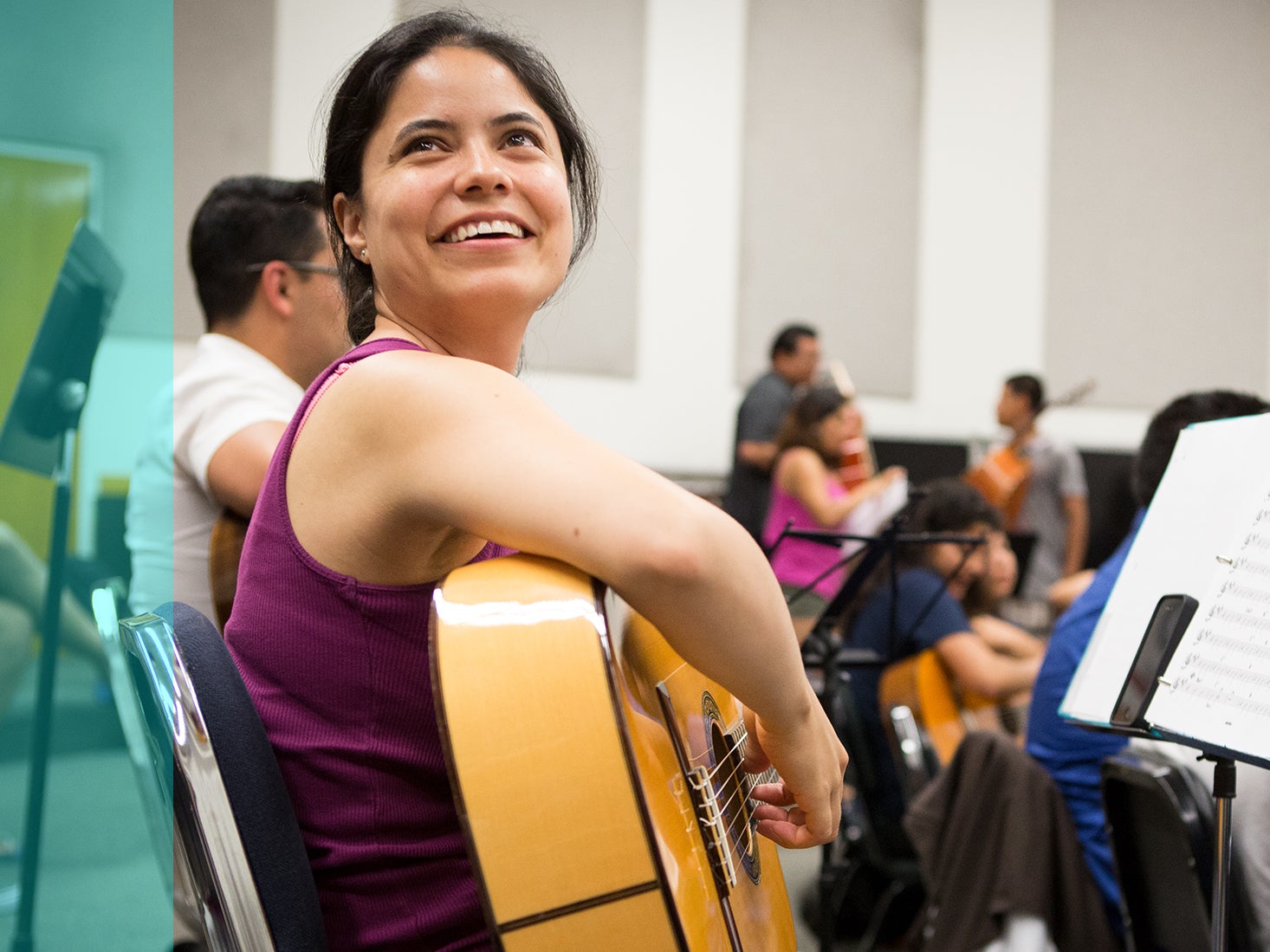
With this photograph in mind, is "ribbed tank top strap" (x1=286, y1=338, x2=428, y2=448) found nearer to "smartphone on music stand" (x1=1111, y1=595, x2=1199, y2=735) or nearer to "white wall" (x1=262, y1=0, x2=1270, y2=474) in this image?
"smartphone on music stand" (x1=1111, y1=595, x2=1199, y2=735)

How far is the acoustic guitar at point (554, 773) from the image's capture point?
719 mm

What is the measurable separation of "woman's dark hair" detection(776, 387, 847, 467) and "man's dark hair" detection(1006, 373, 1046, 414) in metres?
2.67

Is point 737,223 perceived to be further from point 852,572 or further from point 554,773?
point 554,773

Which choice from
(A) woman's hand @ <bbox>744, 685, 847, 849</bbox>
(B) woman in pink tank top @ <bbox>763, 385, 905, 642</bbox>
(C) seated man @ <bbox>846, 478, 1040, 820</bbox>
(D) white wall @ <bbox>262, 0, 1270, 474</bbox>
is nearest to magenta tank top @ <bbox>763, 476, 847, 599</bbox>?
(B) woman in pink tank top @ <bbox>763, 385, 905, 642</bbox>

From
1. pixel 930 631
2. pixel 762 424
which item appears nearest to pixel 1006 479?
pixel 762 424

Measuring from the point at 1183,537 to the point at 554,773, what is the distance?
38.4 inches

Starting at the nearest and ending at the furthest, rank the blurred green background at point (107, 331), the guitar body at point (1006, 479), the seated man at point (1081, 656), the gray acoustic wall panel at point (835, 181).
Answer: the blurred green background at point (107, 331) < the seated man at point (1081, 656) < the guitar body at point (1006, 479) < the gray acoustic wall panel at point (835, 181)

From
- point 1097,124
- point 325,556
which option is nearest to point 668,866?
point 325,556

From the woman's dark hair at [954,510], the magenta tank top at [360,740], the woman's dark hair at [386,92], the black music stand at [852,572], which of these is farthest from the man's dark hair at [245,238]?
the woman's dark hair at [954,510]

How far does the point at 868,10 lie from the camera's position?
7.18m

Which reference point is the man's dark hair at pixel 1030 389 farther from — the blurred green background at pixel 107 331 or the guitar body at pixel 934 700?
the blurred green background at pixel 107 331

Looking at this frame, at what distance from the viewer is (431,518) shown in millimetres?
827

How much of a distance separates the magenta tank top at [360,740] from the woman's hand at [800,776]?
27 cm

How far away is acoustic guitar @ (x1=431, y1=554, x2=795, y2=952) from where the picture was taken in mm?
719
